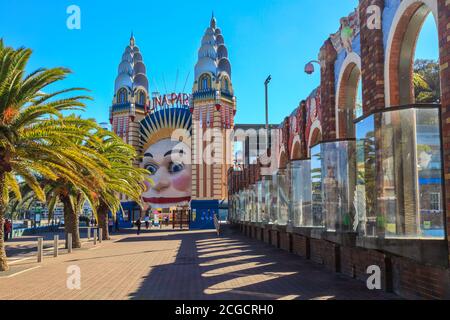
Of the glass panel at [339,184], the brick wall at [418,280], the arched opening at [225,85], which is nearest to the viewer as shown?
the brick wall at [418,280]

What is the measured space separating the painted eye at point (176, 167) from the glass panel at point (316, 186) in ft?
123

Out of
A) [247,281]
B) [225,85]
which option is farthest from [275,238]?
[225,85]

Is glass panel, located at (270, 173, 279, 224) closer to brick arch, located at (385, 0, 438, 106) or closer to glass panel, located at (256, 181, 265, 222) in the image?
glass panel, located at (256, 181, 265, 222)

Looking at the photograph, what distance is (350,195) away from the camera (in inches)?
465

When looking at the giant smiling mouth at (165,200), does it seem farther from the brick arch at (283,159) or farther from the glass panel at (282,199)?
the glass panel at (282,199)

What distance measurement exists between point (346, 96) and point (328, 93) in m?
0.78

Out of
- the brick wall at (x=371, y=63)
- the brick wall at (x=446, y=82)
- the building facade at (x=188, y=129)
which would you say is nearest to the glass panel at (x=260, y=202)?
the brick wall at (x=371, y=63)

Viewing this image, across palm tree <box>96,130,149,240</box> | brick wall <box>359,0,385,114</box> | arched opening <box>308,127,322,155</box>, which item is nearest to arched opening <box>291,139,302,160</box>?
arched opening <box>308,127,322,155</box>

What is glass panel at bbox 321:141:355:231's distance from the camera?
11.8 meters

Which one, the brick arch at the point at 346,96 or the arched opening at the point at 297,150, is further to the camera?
the arched opening at the point at 297,150

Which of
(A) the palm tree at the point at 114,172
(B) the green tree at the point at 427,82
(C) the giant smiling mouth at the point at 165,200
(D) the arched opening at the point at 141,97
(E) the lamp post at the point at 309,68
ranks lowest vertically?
(C) the giant smiling mouth at the point at 165,200

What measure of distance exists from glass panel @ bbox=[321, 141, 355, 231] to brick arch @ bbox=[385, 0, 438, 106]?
1.66 metres

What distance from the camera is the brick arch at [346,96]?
46.7 ft

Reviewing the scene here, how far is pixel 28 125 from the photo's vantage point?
1487cm
